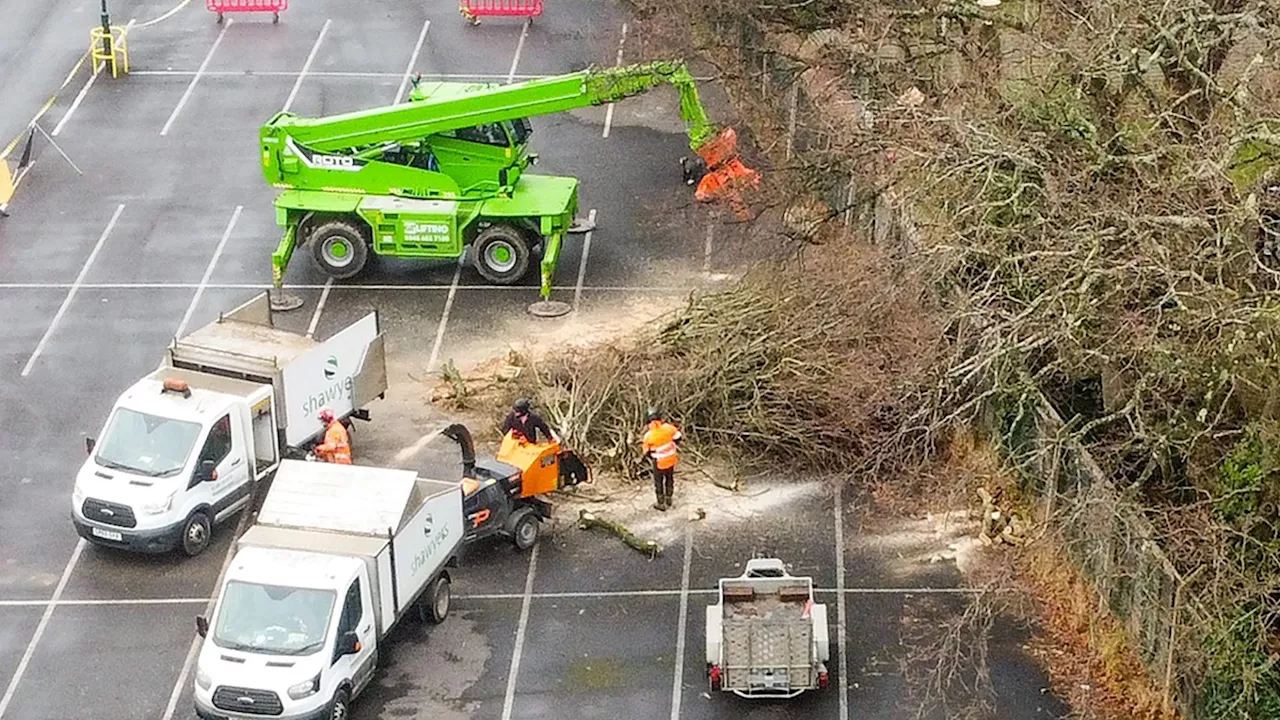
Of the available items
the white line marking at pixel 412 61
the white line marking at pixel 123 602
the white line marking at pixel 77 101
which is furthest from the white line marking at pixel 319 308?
the white line marking at pixel 77 101

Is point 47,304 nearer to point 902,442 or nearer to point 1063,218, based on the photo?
point 902,442

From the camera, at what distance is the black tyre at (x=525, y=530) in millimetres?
23906

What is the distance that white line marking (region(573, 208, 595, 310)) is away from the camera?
31.0 meters

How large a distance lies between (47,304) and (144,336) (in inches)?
83.6

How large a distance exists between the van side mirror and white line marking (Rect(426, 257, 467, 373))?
27.8 ft

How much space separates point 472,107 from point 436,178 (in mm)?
1328

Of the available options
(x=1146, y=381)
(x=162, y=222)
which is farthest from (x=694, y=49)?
(x=1146, y=381)

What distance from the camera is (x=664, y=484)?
24.8 metres

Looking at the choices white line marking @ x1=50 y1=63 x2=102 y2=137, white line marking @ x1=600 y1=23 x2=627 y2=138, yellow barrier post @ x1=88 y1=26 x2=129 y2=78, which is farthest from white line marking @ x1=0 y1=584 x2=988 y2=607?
yellow barrier post @ x1=88 y1=26 x2=129 y2=78

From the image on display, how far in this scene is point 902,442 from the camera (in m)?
25.8

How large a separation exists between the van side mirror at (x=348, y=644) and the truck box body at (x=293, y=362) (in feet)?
16.6

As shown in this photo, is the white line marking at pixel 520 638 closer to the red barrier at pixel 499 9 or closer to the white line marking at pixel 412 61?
the white line marking at pixel 412 61

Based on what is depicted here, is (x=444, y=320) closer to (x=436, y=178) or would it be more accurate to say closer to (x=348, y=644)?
(x=436, y=178)

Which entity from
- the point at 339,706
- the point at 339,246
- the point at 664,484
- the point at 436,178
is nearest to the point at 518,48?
the point at 436,178
